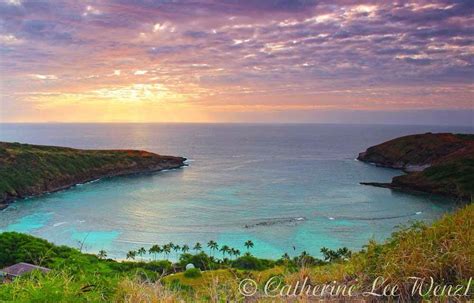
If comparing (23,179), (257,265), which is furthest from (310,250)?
(23,179)

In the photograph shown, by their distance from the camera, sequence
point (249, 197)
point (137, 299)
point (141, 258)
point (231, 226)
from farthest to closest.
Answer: point (249, 197) → point (231, 226) → point (141, 258) → point (137, 299)

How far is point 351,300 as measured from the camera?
6.88m

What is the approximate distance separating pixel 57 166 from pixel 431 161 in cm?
9153

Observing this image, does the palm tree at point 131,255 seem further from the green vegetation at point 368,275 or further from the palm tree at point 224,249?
the green vegetation at point 368,275

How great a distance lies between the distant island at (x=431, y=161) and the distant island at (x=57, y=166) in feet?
197

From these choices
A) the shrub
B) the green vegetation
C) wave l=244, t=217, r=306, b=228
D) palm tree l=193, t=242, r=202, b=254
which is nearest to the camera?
the green vegetation

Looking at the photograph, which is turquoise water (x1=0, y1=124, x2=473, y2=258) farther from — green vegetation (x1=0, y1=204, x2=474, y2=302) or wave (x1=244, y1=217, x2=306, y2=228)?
green vegetation (x1=0, y1=204, x2=474, y2=302)

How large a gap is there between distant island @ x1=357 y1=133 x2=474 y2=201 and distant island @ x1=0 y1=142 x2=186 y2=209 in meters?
60.1

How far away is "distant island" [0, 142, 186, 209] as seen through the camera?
260 feet

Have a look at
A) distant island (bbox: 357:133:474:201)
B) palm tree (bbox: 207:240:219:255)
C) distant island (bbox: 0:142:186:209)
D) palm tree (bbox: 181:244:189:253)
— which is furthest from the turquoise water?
distant island (bbox: 357:133:474:201)

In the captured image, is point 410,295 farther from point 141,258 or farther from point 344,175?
point 344,175

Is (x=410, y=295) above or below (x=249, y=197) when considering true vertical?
above

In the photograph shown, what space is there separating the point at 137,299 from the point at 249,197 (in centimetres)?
7089

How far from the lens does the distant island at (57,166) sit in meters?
79.2
